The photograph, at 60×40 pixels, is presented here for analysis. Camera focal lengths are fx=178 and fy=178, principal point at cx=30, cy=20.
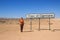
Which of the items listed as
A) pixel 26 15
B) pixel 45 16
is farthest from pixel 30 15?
pixel 45 16

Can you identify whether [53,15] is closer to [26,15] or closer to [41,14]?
[41,14]

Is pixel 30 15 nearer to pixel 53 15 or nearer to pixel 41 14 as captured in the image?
pixel 41 14

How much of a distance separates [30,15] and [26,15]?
56 cm

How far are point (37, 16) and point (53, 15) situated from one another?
7.42ft

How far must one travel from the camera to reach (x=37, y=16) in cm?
2528

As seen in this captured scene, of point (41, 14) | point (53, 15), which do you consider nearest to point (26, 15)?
point (41, 14)

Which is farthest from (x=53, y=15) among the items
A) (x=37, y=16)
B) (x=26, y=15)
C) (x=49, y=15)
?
(x=26, y=15)

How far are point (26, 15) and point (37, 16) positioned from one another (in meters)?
1.60

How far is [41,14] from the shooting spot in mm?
25047

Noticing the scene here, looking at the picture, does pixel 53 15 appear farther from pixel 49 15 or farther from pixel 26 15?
pixel 26 15

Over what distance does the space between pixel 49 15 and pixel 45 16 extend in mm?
609

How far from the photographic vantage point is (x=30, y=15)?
82.0 feet

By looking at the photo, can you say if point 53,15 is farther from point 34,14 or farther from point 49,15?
point 34,14

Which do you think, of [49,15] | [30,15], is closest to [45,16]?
[49,15]
